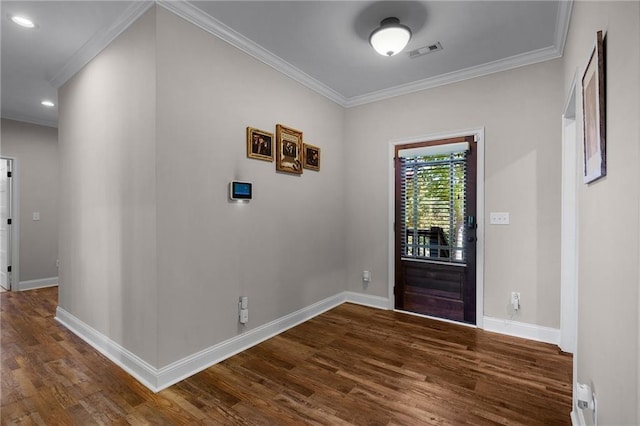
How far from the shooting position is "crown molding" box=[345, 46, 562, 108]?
289 cm

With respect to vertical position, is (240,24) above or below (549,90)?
above

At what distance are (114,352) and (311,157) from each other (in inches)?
105

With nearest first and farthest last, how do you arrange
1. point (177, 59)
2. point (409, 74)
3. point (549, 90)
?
point (177, 59) → point (549, 90) → point (409, 74)

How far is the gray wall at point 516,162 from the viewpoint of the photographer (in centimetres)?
287

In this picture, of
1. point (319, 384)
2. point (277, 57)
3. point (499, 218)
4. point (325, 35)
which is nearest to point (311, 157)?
point (277, 57)

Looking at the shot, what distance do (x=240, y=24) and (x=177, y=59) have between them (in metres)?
0.62

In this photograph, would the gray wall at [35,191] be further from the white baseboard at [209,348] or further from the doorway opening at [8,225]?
the white baseboard at [209,348]

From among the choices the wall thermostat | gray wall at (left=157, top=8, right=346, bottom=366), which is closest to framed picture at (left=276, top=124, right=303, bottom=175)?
gray wall at (left=157, top=8, right=346, bottom=366)

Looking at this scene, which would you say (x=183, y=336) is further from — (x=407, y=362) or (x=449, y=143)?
(x=449, y=143)

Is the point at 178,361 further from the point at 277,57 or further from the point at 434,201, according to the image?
the point at 434,201

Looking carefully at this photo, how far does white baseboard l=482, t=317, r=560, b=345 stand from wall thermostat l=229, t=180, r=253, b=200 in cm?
277

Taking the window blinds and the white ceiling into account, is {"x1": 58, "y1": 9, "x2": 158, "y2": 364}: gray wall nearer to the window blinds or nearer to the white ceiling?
the white ceiling

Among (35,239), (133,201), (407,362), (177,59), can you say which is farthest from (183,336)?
(35,239)

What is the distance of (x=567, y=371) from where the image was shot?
7.73 ft
